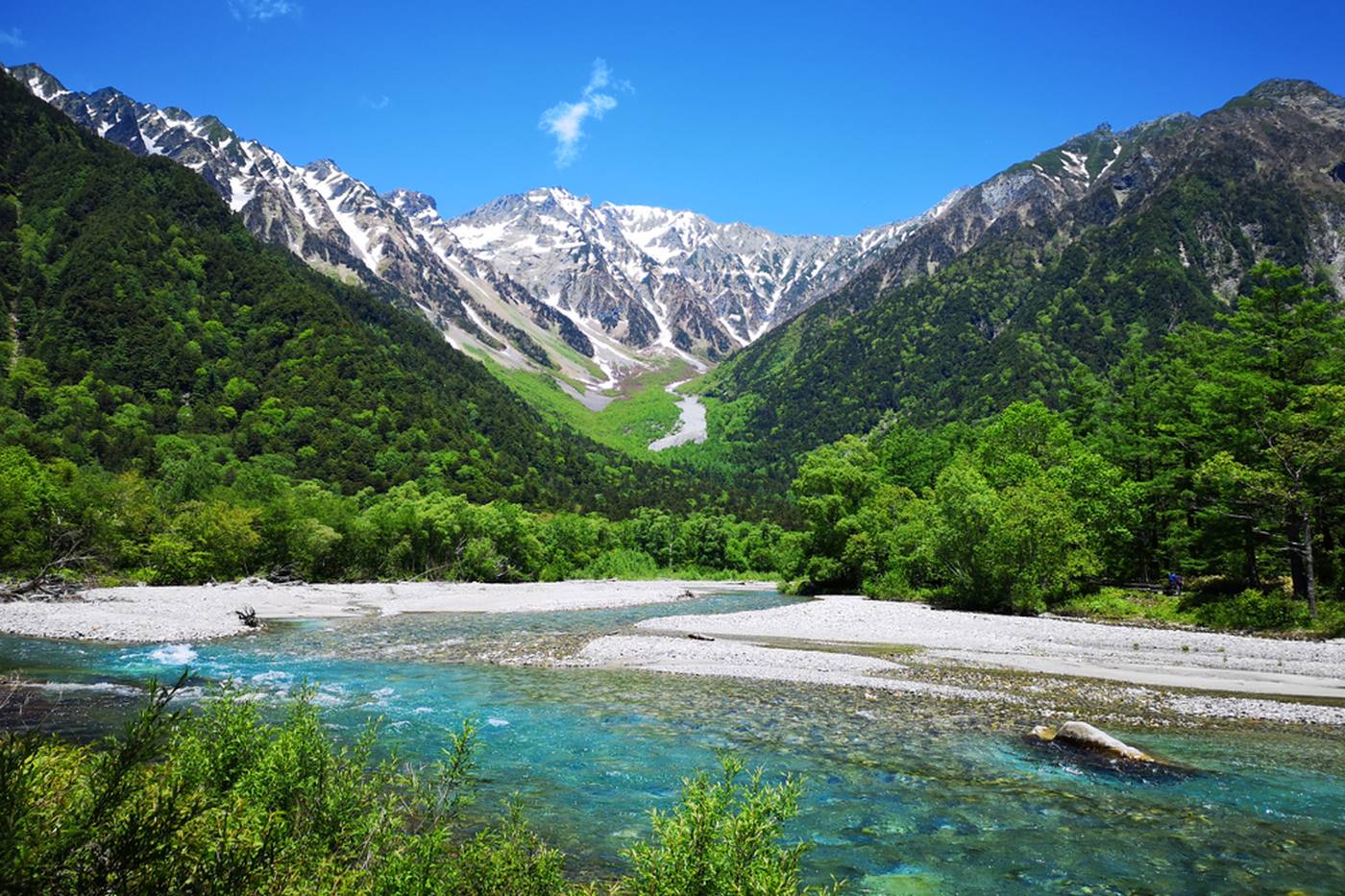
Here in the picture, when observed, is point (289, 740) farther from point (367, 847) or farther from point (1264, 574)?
point (1264, 574)

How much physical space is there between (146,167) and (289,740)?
228 metres

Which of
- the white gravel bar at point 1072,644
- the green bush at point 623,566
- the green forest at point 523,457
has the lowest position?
the green bush at point 623,566

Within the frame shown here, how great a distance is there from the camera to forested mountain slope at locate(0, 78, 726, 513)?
109625 millimetres

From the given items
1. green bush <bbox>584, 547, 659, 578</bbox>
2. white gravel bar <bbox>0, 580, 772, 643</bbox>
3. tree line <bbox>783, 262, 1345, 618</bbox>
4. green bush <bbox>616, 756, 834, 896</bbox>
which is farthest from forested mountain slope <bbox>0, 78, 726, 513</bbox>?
green bush <bbox>616, 756, 834, 896</bbox>

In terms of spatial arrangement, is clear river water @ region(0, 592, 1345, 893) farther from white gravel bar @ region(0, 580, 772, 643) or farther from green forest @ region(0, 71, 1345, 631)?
green forest @ region(0, 71, 1345, 631)

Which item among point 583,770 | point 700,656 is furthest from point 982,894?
point 700,656

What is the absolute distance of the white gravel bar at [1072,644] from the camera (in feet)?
85.0

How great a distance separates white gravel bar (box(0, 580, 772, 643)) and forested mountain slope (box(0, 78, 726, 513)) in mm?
30351

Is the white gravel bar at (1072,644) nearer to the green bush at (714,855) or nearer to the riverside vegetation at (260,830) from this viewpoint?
the green bush at (714,855)

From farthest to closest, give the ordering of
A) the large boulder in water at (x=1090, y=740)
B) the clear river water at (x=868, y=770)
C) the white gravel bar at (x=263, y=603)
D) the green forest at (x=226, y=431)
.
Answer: the green forest at (x=226, y=431) < the white gravel bar at (x=263, y=603) < the large boulder in water at (x=1090, y=740) < the clear river water at (x=868, y=770)

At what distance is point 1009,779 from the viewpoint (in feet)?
49.6

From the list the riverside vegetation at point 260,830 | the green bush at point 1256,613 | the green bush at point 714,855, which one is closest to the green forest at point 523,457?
the green bush at point 1256,613

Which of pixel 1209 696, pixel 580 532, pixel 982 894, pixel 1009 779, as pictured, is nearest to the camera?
pixel 982 894

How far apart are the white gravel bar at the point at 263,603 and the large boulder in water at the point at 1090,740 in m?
38.5
